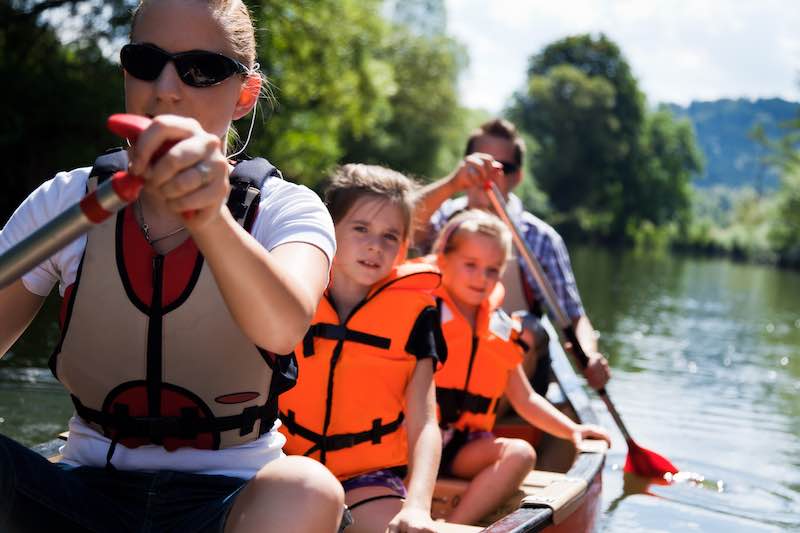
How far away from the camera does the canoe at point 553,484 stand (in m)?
2.52

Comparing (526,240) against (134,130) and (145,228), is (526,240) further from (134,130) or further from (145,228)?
(134,130)

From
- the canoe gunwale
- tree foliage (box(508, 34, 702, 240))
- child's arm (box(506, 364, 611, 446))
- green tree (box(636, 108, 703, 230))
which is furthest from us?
green tree (box(636, 108, 703, 230))

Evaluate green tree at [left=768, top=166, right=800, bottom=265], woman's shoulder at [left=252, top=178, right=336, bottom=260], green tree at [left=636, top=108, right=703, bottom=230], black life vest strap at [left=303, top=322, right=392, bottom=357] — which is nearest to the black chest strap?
black life vest strap at [left=303, top=322, right=392, bottom=357]

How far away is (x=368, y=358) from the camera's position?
2562 millimetres

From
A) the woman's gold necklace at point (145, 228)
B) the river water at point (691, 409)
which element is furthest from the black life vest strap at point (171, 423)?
the river water at point (691, 409)

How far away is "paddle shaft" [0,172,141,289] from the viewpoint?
1.10 m

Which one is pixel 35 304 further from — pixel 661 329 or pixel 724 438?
pixel 661 329

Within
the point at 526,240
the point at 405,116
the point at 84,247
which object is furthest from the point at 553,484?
the point at 405,116

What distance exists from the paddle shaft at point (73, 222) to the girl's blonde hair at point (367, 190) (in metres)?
1.48

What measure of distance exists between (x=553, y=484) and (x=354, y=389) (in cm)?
70

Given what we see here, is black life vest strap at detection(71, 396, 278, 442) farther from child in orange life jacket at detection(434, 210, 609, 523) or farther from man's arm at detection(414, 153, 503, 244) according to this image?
man's arm at detection(414, 153, 503, 244)

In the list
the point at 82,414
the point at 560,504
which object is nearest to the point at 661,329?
the point at 560,504

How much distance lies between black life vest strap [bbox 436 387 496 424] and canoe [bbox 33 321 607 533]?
0.24m

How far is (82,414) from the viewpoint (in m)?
1.57
